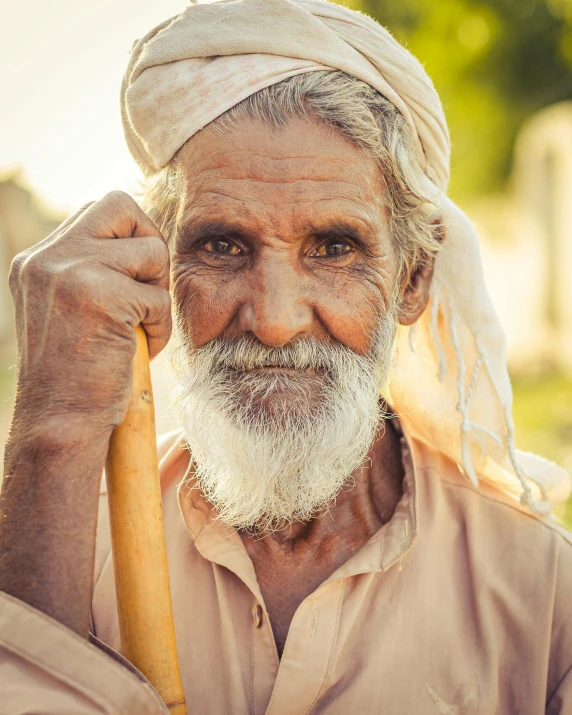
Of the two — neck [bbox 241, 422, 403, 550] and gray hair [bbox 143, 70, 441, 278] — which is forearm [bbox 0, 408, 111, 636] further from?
gray hair [bbox 143, 70, 441, 278]

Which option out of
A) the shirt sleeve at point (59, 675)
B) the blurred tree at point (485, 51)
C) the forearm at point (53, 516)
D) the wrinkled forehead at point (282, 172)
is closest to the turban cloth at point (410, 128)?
the wrinkled forehead at point (282, 172)

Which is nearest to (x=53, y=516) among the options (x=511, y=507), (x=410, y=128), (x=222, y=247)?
(x=222, y=247)

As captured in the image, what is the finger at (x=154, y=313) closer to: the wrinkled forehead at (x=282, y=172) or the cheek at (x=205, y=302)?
the cheek at (x=205, y=302)

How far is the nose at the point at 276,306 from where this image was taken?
2236 mm

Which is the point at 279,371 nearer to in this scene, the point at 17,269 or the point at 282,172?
the point at 282,172

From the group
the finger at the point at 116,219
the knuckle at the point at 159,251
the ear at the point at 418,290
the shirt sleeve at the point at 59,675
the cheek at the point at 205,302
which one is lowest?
the shirt sleeve at the point at 59,675

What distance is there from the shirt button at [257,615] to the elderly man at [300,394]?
0.02 m

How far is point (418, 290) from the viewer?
2.76 metres

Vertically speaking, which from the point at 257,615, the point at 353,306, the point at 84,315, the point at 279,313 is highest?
the point at 84,315

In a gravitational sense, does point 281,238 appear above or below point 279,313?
above

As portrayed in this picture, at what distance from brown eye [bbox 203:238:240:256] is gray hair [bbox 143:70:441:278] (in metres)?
0.16

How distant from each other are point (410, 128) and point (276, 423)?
1091 millimetres

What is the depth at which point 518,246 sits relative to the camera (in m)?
16.6

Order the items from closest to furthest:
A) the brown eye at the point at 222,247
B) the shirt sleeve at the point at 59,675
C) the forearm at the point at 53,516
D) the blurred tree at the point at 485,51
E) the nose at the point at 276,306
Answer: the shirt sleeve at the point at 59,675
the forearm at the point at 53,516
the nose at the point at 276,306
the brown eye at the point at 222,247
the blurred tree at the point at 485,51
